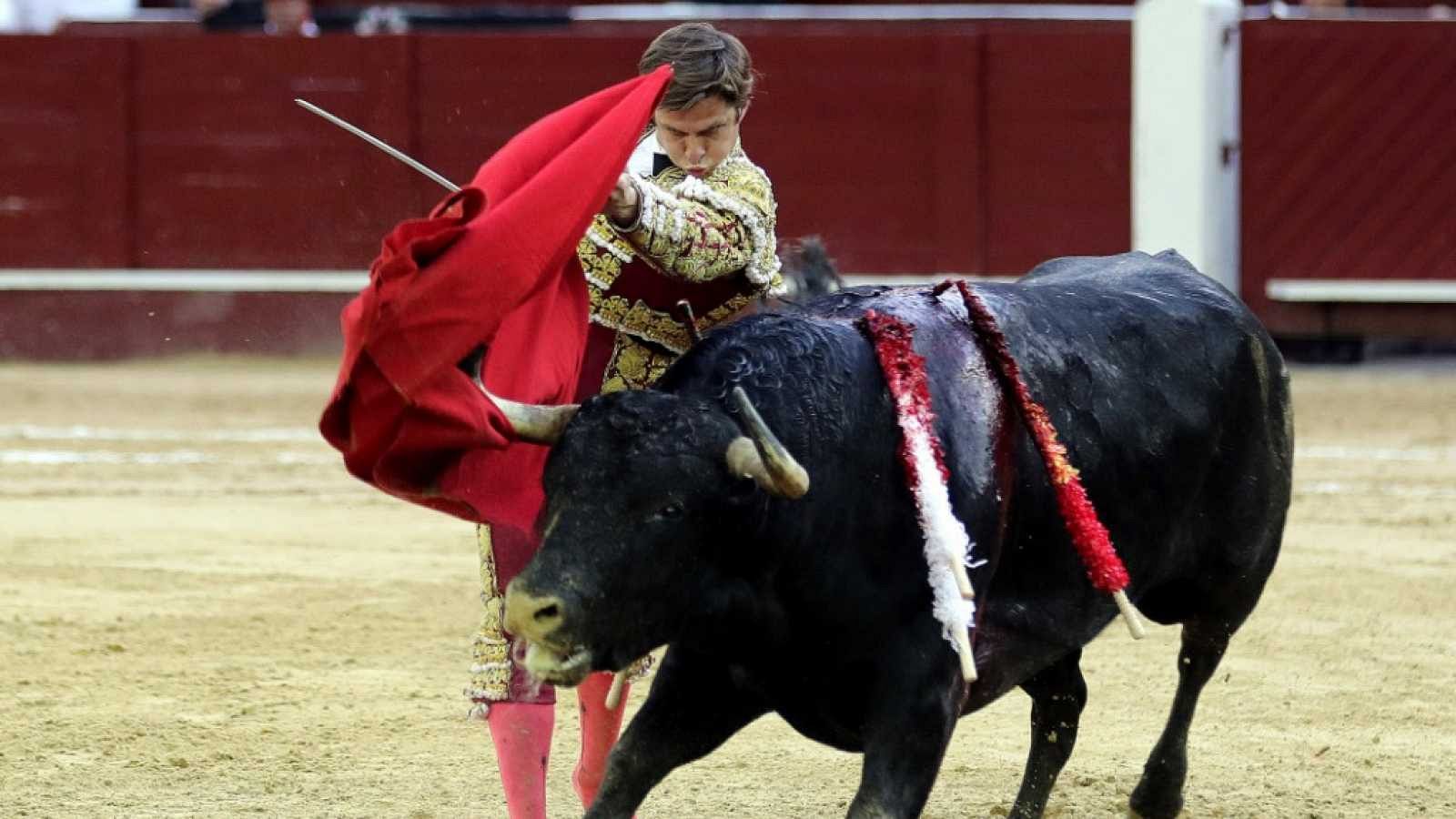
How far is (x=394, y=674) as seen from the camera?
12.9 ft

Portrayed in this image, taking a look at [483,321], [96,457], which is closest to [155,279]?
[96,457]

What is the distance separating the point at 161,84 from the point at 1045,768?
7.48 meters

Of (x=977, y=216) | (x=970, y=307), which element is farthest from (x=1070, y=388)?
(x=977, y=216)

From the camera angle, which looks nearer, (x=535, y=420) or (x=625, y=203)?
(x=535, y=420)

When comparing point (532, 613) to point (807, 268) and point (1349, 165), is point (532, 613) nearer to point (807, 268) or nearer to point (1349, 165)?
point (807, 268)

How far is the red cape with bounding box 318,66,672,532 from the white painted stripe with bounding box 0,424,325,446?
487 cm

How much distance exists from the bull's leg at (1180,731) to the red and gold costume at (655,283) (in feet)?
2.56

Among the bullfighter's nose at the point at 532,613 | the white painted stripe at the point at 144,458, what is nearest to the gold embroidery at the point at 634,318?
the bullfighter's nose at the point at 532,613

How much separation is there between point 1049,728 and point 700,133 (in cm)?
98

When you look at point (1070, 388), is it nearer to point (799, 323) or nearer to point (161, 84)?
point (799, 323)

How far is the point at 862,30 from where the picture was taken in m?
9.40

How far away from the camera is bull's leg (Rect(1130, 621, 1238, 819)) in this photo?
9.79 ft

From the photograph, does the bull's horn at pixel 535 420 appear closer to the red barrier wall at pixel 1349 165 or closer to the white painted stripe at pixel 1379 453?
the white painted stripe at pixel 1379 453

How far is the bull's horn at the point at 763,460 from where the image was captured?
2.03 metres
